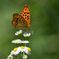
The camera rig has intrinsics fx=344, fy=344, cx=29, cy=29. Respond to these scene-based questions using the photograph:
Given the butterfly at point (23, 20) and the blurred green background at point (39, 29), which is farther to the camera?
the blurred green background at point (39, 29)

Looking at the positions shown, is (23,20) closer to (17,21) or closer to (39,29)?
(17,21)

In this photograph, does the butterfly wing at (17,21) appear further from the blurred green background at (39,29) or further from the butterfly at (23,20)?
the blurred green background at (39,29)

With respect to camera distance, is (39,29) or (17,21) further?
(39,29)

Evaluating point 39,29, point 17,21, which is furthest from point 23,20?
point 39,29

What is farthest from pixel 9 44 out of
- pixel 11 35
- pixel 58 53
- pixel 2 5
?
pixel 2 5

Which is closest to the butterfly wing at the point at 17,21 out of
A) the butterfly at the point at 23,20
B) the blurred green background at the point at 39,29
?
the butterfly at the point at 23,20

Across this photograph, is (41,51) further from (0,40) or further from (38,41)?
(0,40)
